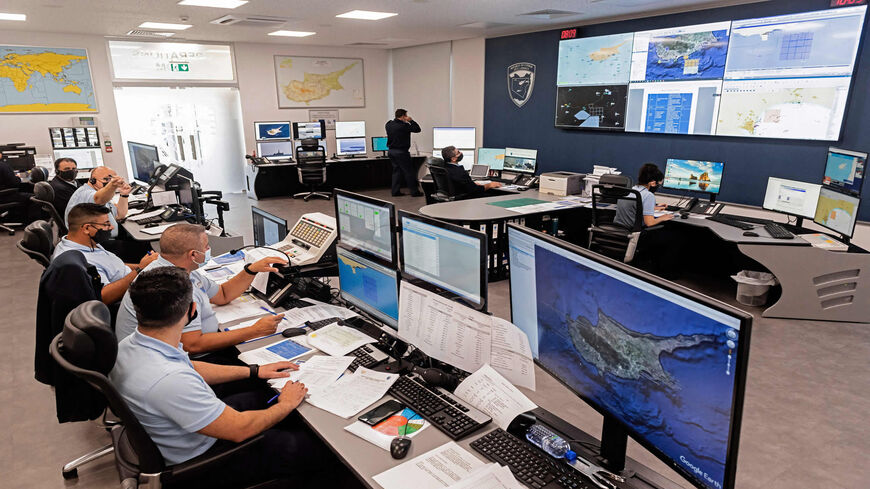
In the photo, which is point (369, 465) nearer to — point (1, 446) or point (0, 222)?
point (1, 446)

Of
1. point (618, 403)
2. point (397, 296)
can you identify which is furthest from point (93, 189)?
point (618, 403)

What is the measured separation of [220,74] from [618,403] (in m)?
10.3

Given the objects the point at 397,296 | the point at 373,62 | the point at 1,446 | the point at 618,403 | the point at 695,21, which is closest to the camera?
the point at 618,403

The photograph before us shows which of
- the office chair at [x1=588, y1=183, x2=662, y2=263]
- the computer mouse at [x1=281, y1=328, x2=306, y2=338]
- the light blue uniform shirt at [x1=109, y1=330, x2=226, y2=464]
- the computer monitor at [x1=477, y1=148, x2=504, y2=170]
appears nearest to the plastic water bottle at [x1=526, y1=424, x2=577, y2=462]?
the light blue uniform shirt at [x1=109, y1=330, x2=226, y2=464]

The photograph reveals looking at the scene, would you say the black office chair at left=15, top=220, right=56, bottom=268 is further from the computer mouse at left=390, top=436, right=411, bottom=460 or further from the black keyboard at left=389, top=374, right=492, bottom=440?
the computer mouse at left=390, top=436, right=411, bottom=460

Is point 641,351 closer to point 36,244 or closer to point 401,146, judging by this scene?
point 36,244

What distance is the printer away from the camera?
6090mm

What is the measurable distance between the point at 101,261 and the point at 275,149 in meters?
7.35

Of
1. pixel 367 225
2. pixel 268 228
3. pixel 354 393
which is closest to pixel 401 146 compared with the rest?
pixel 268 228

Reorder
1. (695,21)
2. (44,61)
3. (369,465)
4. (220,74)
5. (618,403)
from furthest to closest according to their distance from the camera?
(220,74) → (44,61) → (695,21) → (369,465) → (618,403)

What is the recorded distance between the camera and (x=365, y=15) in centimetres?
688

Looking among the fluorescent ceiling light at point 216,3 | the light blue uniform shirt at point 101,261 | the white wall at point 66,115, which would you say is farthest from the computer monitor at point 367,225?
the white wall at point 66,115

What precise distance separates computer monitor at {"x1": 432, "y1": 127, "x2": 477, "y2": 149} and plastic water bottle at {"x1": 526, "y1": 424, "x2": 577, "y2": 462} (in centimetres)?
739

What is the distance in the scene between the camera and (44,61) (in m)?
8.05
